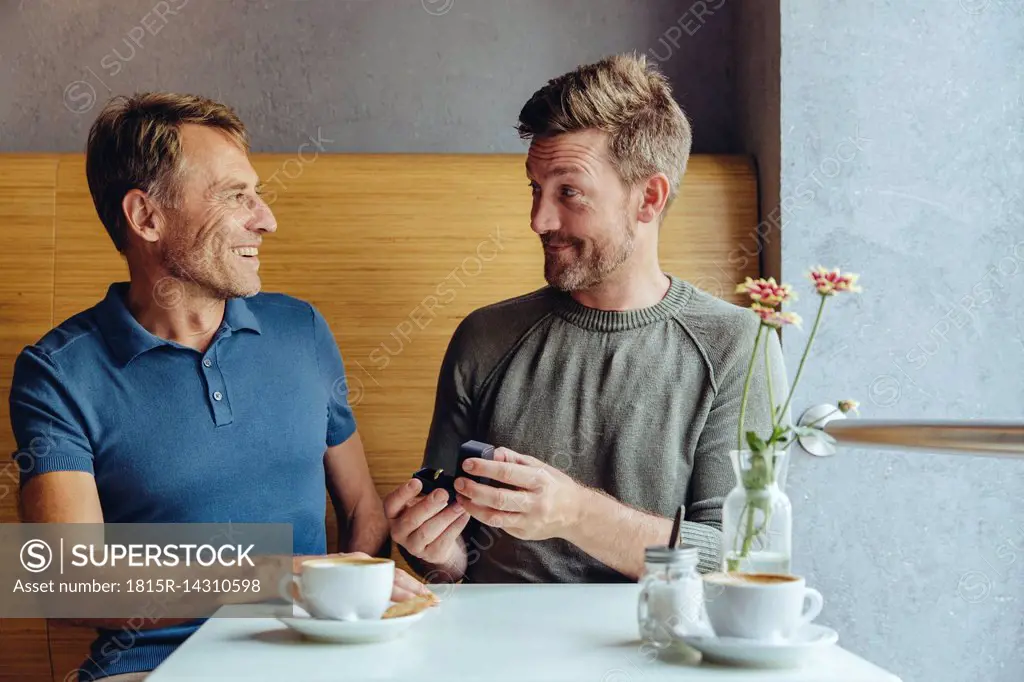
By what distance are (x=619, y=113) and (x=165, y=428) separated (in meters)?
0.89

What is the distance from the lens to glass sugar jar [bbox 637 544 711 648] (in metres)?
1.01

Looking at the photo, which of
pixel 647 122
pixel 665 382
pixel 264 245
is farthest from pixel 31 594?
pixel 647 122

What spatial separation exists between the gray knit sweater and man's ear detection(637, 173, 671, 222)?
0.13 m

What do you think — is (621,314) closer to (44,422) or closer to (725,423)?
(725,423)

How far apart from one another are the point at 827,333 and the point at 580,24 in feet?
2.80

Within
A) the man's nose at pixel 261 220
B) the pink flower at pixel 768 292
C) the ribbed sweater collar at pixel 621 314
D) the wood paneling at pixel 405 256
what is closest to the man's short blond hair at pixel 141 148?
the man's nose at pixel 261 220

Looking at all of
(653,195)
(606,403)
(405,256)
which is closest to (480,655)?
(606,403)

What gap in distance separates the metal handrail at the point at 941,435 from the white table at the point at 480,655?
0.25 metres

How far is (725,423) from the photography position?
1655mm

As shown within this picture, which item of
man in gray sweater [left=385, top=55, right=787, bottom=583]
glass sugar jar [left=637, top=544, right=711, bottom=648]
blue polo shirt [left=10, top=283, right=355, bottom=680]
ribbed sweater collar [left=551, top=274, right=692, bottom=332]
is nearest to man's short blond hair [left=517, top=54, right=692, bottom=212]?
man in gray sweater [left=385, top=55, right=787, bottom=583]

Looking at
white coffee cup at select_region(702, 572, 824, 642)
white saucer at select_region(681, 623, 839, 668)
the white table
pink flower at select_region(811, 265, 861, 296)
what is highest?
pink flower at select_region(811, 265, 861, 296)

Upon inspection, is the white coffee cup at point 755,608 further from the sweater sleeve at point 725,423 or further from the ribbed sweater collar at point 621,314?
the ribbed sweater collar at point 621,314

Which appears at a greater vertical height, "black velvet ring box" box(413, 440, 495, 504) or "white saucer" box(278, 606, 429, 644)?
"black velvet ring box" box(413, 440, 495, 504)

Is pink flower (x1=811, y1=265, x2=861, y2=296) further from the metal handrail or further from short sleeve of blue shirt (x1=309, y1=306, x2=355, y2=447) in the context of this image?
short sleeve of blue shirt (x1=309, y1=306, x2=355, y2=447)
